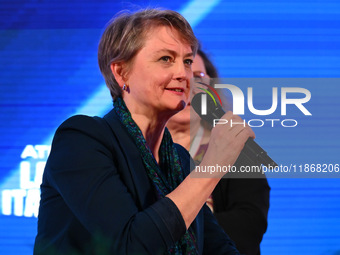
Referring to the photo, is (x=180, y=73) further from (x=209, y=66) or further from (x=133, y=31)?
(x=209, y=66)

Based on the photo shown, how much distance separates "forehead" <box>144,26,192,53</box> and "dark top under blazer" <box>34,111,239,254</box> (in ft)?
0.92

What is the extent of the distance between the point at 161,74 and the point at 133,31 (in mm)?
174

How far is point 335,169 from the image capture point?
3.40 m

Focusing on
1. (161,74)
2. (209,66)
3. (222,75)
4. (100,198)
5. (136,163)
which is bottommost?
(100,198)

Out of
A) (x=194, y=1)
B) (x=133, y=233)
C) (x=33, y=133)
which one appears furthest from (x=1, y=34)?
(x=133, y=233)

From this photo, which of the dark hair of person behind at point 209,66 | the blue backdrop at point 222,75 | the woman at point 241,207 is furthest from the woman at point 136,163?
the blue backdrop at point 222,75

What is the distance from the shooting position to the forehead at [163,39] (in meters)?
1.59

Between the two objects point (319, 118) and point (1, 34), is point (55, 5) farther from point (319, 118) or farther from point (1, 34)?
point (319, 118)

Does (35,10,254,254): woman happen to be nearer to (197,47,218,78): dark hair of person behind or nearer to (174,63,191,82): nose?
(174,63,191,82): nose

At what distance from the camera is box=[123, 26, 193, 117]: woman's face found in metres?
1.58

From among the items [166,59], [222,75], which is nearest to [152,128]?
[166,59]

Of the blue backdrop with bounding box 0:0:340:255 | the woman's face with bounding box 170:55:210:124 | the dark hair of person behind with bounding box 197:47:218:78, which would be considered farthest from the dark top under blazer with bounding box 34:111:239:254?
the blue backdrop with bounding box 0:0:340:255

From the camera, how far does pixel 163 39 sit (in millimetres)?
1594

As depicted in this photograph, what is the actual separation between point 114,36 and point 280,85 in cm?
191
